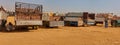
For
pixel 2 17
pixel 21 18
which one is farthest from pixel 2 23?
pixel 21 18

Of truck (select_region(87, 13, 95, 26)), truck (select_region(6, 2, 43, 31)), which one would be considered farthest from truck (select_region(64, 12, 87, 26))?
truck (select_region(6, 2, 43, 31))

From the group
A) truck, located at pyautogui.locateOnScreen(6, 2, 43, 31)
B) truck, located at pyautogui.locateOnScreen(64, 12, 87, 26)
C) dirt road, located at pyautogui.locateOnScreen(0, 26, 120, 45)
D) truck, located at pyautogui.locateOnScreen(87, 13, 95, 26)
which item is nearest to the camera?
dirt road, located at pyautogui.locateOnScreen(0, 26, 120, 45)

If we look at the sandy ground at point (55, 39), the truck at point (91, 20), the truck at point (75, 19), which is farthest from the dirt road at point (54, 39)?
the truck at point (91, 20)

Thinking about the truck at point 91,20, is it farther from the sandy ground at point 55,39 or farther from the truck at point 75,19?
the sandy ground at point 55,39

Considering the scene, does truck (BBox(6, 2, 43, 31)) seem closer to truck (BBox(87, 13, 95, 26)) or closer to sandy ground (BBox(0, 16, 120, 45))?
sandy ground (BBox(0, 16, 120, 45))

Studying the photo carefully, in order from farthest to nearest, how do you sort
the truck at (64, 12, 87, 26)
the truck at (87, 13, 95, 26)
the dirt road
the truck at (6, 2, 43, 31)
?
the truck at (87, 13, 95, 26) < the truck at (64, 12, 87, 26) < the truck at (6, 2, 43, 31) < the dirt road

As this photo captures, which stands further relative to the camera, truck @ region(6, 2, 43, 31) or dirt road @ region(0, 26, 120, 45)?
truck @ region(6, 2, 43, 31)

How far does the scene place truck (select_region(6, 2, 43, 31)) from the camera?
64.9 feet

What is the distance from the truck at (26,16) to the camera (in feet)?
64.9

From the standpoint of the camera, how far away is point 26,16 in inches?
814

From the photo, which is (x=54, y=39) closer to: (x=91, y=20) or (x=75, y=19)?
(x=75, y=19)

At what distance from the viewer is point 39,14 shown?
21688 millimetres

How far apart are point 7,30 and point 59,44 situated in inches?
361

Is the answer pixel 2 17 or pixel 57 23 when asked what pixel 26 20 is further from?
pixel 57 23
